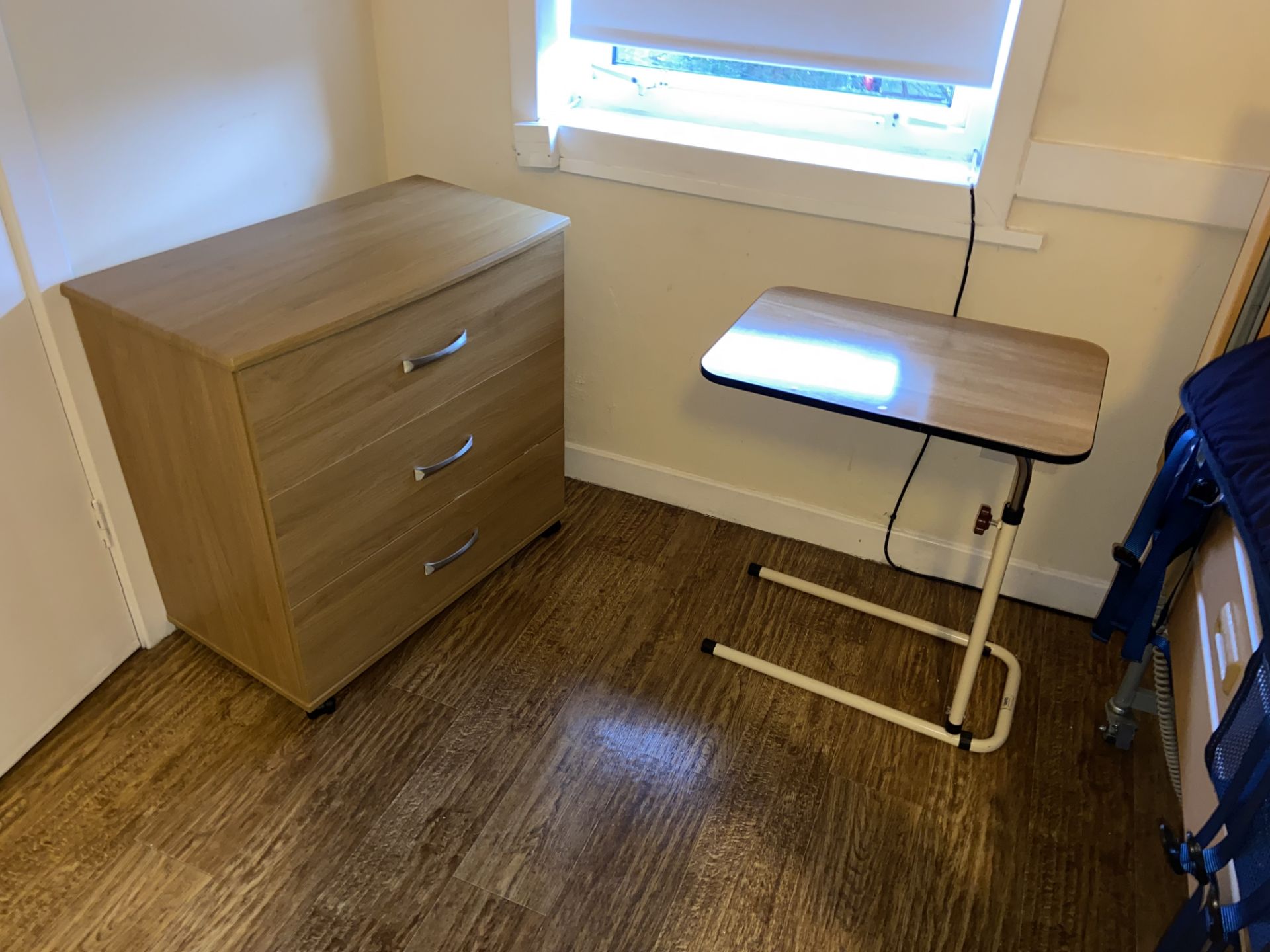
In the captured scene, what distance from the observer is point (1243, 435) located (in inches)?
Result: 43.6

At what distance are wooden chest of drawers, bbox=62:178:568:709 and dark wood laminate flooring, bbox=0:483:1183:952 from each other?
165 mm

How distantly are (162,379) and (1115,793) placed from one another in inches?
70.8

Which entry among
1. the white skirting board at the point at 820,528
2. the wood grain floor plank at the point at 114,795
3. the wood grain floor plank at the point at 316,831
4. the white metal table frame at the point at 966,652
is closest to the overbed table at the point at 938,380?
the white metal table frame at the point at 966,652

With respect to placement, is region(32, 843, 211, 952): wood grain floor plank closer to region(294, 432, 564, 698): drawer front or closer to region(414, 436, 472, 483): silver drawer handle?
region(294, 432, 564, 698): drawer front

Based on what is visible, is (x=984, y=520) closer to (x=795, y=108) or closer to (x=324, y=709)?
(x=795, y=108)

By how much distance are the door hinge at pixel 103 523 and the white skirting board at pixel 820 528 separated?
3.65 feet

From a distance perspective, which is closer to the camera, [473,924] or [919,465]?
[473,924]

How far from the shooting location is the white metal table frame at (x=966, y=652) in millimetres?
1504

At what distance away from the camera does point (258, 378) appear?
1.29 m

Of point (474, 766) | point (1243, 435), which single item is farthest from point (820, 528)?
point (1243, 435)

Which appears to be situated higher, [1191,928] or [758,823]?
[1191,928]

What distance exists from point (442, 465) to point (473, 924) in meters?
0.80

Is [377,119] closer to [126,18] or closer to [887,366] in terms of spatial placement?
[126,18]

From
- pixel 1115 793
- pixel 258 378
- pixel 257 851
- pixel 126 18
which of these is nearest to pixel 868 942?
pixel 1115 793
